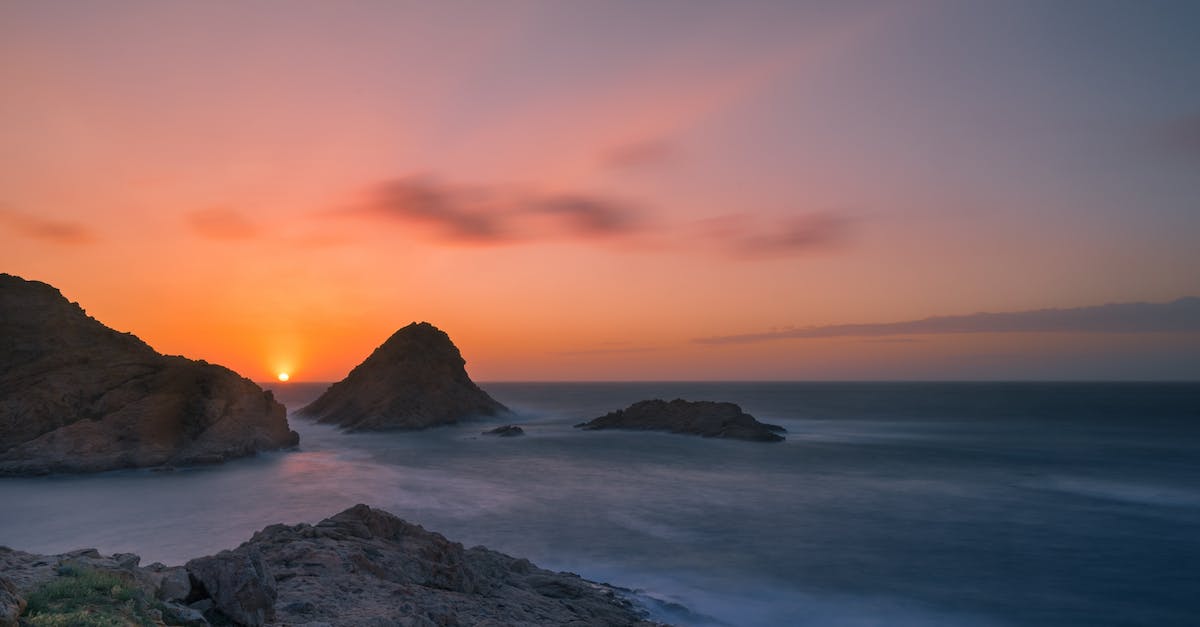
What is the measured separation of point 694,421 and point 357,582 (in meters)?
59.2

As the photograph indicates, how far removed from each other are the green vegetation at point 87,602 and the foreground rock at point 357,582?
266 millimetres

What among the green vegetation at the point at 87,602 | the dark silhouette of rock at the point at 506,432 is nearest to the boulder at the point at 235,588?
the green vegetation at the point at 87,602

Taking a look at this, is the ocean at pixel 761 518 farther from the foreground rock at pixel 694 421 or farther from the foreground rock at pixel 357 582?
the foreground rock at pixel 694 421

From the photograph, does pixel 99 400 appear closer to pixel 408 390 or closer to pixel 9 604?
pixel 408 390

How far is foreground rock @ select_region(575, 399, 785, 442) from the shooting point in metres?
63.3

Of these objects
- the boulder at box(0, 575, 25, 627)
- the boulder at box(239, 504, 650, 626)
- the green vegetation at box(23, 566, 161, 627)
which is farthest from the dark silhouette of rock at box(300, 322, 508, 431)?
the boulder at box(0, 575, 25, 627)

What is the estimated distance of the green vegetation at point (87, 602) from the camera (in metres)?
7.17

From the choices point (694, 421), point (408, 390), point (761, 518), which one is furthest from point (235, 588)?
point (408, 390)

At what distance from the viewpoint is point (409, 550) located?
1502cm

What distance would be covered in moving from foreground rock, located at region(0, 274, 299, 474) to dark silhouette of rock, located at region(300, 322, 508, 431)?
85.6ft

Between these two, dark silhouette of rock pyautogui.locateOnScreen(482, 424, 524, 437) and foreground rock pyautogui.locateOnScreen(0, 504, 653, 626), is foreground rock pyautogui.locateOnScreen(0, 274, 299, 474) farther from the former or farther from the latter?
foreground rock pyautogui.locateOnScreen(0, 504, 653, 626)

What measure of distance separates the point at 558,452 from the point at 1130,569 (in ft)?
133

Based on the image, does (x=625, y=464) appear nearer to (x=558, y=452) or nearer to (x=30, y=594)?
(x=558, y=452)

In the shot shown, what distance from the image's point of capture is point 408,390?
3123 inches
